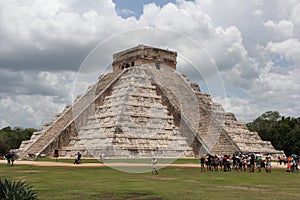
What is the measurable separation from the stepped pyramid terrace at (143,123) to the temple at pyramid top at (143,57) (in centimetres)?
12

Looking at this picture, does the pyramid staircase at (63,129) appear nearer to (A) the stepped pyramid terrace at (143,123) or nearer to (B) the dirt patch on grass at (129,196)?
(A) the stepped pyramid terrace at (143,123)

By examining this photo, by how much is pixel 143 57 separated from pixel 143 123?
13.2 metres

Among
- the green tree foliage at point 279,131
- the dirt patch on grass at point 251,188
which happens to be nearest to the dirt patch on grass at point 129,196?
the dirt patch on grass at point 251,188

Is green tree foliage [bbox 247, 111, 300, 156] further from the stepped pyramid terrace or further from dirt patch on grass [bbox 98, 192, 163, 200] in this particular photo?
dirt patch on grass [bbox 98, 192, 163, 200]

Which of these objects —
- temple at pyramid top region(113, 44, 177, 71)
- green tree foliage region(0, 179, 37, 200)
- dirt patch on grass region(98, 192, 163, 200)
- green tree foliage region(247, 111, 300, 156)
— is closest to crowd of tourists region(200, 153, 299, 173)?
dirt patch on grass region(98, 192, 163, 200)

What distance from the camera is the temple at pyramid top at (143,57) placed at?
161 ft

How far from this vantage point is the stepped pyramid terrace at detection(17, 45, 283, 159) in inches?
1409

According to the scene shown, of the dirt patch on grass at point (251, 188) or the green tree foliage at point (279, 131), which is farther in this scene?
the green tree foliage at point (279, 131)

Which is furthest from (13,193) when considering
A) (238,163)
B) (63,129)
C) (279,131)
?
(279,131)

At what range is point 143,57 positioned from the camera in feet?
160

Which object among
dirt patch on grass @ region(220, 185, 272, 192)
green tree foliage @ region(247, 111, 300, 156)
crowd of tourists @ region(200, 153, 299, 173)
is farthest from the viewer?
green tree foliage @ region(247, 111, 300, 156)

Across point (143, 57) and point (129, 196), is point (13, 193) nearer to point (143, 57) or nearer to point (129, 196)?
point (129, 196)

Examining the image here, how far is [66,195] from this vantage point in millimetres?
14117

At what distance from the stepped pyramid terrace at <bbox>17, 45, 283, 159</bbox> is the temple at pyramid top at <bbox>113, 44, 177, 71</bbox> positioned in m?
0.12
